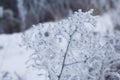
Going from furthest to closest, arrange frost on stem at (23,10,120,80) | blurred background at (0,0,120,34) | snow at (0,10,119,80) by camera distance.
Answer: blurred background at (0,0,120,34) → snow at (0,10,119,80) → frost on stem at (23,10,120,80)

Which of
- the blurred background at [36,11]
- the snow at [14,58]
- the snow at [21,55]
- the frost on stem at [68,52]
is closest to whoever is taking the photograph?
the frost on stem at [68,52]

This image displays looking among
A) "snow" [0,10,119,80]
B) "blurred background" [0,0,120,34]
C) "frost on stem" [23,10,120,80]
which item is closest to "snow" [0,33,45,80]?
"snow" [0,10,119,80]

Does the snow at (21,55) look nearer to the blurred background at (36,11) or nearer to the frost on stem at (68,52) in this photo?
the frost on stem at (68,52)

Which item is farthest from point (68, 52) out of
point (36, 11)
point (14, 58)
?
point (36, 11)

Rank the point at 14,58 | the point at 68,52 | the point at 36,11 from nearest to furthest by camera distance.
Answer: the point at 68,52, the point at 14,58, the point at 36,11

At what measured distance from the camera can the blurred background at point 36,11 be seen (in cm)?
680

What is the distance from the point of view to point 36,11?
702 cm

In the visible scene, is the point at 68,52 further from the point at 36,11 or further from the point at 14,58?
the point at 36,11

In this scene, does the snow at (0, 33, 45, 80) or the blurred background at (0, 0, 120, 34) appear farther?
the blurred background at (0, 0, 120, 34)

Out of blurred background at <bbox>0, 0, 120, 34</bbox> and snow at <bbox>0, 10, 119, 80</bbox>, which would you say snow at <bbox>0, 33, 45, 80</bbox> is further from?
blurred background at <bbox>0, 0, 120, 34</bbox>

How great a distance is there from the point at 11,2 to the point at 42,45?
4387 mm

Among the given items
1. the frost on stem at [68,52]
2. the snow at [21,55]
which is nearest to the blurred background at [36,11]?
the snow at [21,55]

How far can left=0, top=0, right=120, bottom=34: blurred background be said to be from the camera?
6805mm

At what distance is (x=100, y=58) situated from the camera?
3568 millimetres
